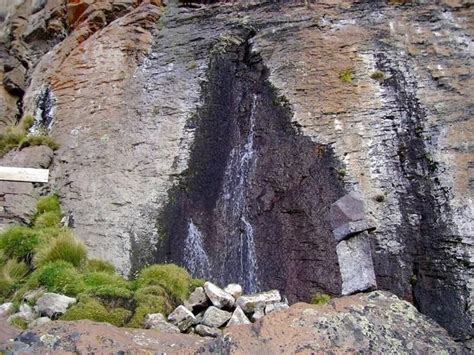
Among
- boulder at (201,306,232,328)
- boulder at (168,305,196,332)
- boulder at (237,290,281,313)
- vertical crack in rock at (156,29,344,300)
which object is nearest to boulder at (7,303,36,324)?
boulder at (168,305,196,332)

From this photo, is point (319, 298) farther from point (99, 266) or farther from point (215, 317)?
point (99, 266)

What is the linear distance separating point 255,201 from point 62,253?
3.82 m

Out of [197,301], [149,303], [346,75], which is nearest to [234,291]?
[197,301]

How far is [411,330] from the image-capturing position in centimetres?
550

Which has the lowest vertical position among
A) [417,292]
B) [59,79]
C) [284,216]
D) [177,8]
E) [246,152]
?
[417,292]

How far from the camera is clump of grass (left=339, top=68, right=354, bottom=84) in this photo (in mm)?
12477

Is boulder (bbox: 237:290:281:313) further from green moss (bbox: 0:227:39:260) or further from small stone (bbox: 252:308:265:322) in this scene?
green moss (bbox: 0:227:39:260)

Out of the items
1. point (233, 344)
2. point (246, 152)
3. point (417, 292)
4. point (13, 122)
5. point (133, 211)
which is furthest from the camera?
point (13, 122)

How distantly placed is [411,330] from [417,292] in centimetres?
351

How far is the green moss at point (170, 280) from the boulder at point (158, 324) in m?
0.68

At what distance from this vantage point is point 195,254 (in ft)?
34.1

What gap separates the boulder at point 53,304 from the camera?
7.07 meters

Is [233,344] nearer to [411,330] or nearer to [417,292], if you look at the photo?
[411,330]

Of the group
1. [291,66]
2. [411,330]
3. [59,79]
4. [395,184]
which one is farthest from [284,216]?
[59,79]
